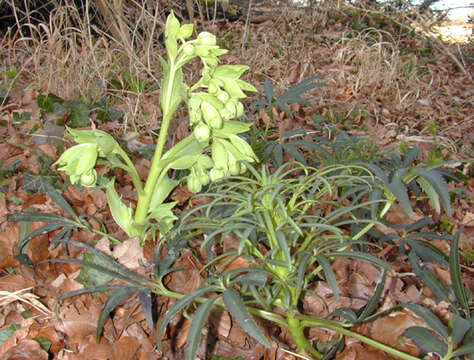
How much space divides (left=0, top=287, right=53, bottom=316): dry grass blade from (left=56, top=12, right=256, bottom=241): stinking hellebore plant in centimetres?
25

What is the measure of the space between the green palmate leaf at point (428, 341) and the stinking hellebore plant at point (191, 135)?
0.46 metres

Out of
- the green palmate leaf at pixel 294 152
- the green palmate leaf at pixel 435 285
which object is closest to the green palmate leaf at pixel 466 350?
the green palmate leaf at pixel 435 285

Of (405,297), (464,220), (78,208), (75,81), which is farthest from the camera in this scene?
(75,81)

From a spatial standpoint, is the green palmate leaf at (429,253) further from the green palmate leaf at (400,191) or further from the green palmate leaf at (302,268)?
the green palmate leaf at (302,268)

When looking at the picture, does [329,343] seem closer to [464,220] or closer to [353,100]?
[464,220]

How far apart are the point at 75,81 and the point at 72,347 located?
4.91ft

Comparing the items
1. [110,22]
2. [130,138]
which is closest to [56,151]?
[130,138]

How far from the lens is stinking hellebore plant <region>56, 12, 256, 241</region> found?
0.80 m

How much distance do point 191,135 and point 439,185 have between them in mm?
499

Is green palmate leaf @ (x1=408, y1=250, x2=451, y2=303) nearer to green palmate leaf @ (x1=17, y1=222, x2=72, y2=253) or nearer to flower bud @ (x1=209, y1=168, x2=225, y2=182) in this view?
flower bud @ (x1=209, y1=168, x2=225, y2=182)

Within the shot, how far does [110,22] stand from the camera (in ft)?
7.04

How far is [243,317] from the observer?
586 mm

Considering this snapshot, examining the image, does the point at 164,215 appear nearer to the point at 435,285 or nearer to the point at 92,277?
the point at 92,277

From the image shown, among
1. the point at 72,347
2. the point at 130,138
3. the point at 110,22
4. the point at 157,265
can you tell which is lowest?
the point at 72,347
